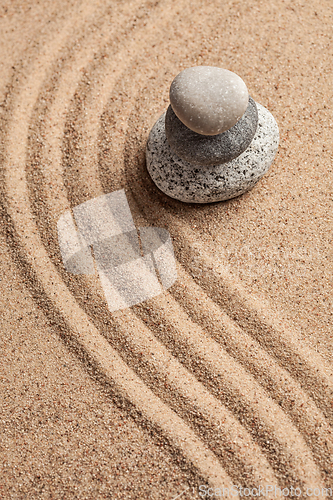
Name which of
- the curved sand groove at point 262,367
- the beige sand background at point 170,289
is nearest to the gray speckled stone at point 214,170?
the beige sand background at point 170,289

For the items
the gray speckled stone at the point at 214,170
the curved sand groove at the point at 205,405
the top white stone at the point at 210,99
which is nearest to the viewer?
the top white stone at the point at 210,99

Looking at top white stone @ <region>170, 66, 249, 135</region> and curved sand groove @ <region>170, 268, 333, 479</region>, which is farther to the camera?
curved sand groove @ <region>170, 268, 333, 479</region>

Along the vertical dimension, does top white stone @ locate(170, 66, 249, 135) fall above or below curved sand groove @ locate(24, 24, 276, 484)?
above

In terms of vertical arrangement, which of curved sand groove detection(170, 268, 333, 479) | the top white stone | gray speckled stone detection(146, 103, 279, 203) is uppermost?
the top white stone

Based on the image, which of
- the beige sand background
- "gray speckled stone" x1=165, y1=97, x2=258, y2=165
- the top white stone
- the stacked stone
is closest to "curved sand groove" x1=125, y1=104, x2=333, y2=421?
the beige sand background

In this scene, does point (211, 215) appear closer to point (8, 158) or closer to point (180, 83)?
point (180, 83)

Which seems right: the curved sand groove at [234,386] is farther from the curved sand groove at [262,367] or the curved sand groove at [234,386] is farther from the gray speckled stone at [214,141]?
the gray speckled stone at [214,141]

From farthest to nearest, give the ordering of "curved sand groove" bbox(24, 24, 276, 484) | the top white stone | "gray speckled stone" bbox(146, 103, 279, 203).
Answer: "gray speckled stone" bbox(146, 103, 279, 203), "curved sand groove" bbox(24, 24, 276, 484), the top white stone

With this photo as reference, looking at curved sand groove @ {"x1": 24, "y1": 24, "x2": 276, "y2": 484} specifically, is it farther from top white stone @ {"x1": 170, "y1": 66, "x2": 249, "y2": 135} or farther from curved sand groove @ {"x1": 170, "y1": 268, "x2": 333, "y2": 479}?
top white stone @ {"x1": 170, "y1": 66, "x2": 249, "y2": 135}
